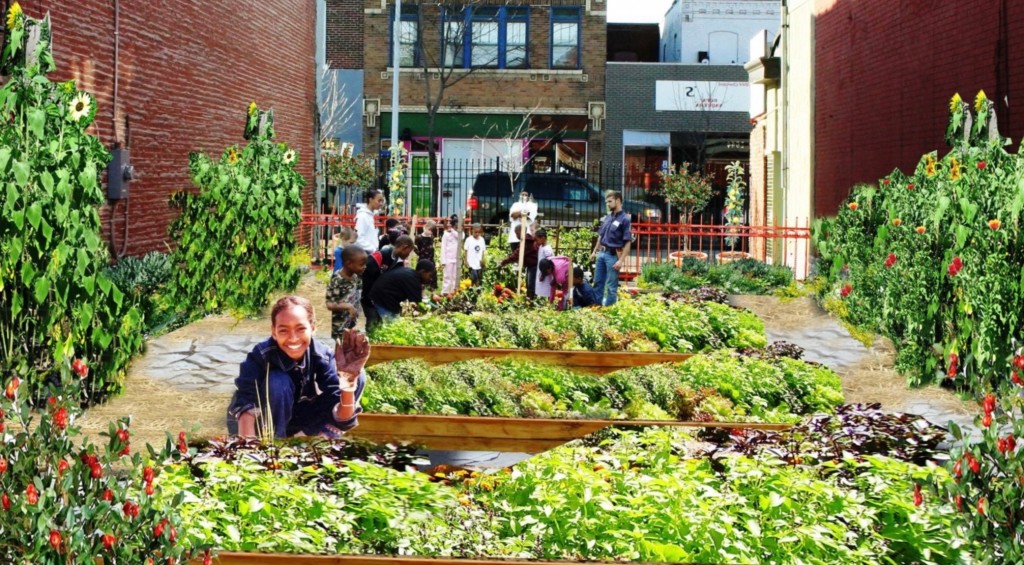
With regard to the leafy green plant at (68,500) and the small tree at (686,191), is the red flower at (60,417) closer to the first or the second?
the leafy green plant at (68,500)

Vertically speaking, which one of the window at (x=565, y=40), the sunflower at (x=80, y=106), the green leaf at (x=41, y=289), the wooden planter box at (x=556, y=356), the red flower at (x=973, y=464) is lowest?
the wooden planter box at (x=556, y=356)

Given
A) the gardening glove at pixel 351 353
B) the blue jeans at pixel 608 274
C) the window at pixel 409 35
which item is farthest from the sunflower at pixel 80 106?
the window at pixel 409 35

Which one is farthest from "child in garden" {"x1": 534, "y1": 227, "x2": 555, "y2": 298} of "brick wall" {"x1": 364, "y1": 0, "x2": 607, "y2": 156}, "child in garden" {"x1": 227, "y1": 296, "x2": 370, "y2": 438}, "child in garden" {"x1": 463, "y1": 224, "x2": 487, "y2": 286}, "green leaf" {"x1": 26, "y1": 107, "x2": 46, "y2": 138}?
"brick wall" {"x1": 364, "y1": 0, "x2": 607, "y2": 156}

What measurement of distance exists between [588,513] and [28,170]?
6.12 m

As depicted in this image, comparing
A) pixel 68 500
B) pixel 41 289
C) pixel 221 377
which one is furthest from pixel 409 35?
pixel 68 500

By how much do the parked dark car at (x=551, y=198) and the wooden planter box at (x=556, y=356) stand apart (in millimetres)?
19752

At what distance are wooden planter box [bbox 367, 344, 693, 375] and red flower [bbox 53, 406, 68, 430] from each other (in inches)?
315

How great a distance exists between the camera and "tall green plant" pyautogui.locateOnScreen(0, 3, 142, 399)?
11.0 meters

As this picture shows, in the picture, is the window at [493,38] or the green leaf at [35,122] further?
the window at [493,38]

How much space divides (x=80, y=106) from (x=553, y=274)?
7.90 meters

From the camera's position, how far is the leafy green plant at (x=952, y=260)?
39.6 ft

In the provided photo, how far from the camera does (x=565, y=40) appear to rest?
4725cm

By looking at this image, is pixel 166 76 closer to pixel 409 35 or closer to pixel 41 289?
pixel 41 289

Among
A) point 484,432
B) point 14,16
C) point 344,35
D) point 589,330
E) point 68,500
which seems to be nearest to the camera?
point 68,500
